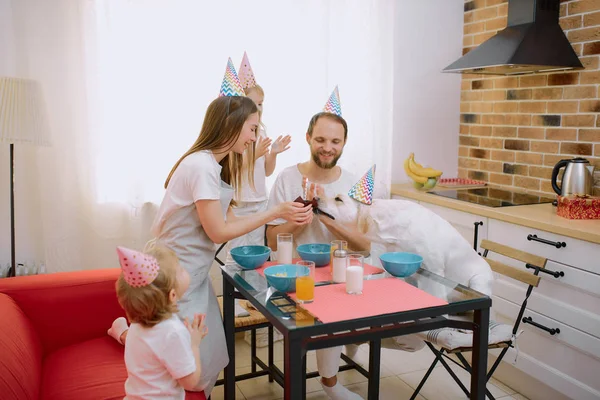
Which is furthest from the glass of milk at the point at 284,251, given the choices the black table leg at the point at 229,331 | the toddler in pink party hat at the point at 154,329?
the toddler in pink party hat at the point at 154,329

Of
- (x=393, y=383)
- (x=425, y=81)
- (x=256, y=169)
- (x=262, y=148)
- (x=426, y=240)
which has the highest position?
(x=425, y=81)

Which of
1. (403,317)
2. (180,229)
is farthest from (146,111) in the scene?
(403,317)

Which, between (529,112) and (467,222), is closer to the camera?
(467,222)

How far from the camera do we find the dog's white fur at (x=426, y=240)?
7.32 feet

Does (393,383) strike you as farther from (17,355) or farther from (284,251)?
(17,355)

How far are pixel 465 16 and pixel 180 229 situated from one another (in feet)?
9.33

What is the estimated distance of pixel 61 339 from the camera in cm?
235

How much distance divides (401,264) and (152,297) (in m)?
0.88

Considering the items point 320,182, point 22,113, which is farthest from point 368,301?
point 22,113

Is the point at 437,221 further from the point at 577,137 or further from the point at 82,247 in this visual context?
the point at 82,247

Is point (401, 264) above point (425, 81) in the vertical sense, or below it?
below

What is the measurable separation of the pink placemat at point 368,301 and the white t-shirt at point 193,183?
1.64ft

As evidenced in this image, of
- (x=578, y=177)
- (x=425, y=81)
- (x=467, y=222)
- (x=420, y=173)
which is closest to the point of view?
(x=578, y=177)

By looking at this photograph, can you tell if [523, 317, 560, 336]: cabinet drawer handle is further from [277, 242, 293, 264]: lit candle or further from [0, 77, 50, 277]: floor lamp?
[0, 77, 50, 277]: floor lamp
